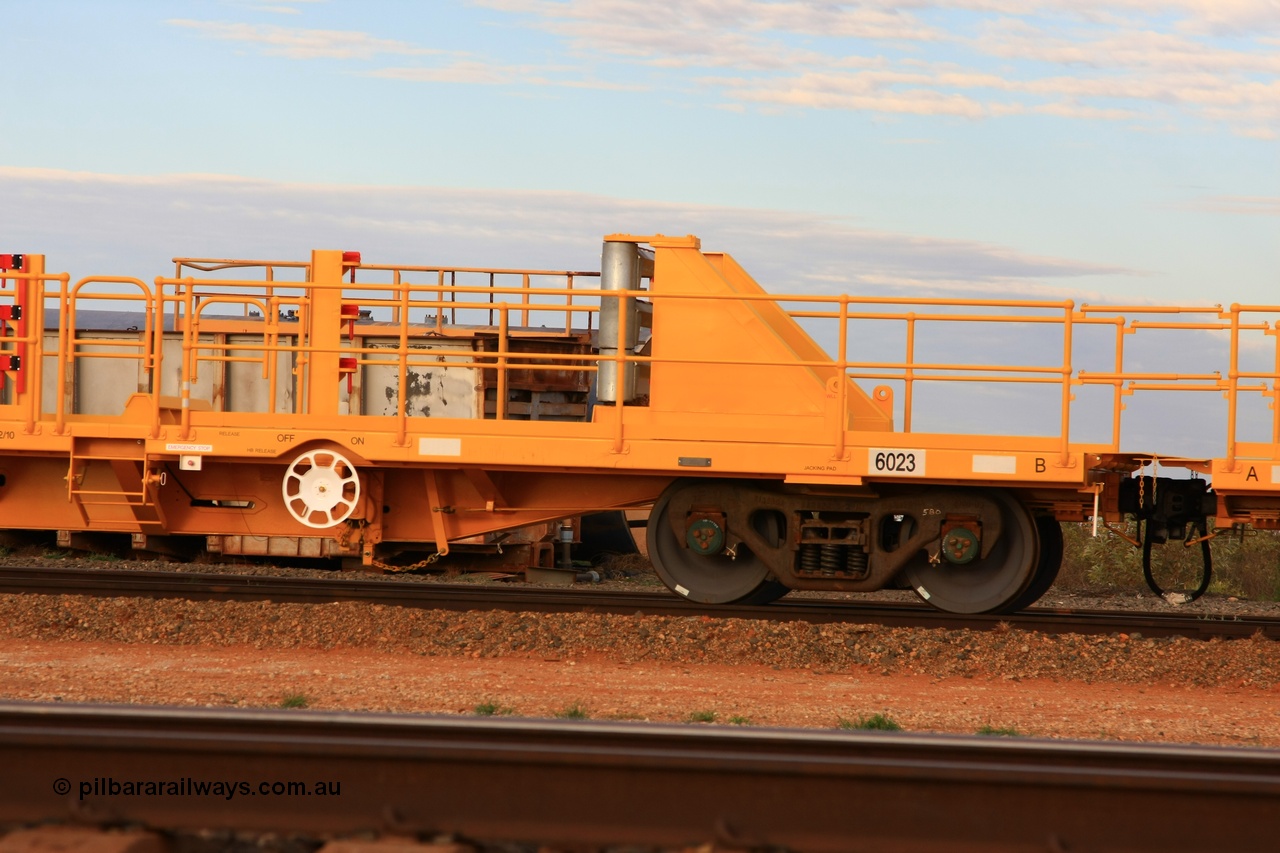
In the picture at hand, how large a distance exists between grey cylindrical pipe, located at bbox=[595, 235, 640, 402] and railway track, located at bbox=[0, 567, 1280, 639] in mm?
1727

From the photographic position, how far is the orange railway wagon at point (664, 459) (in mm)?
9125

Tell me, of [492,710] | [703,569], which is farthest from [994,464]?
[492,710]

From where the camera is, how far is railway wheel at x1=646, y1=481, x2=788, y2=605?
966 centimetres

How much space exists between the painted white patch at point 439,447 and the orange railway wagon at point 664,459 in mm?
11

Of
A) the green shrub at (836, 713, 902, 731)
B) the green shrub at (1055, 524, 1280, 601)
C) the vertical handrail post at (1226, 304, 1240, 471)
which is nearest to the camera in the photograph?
the green shrub at (836, 713, 902, 731)

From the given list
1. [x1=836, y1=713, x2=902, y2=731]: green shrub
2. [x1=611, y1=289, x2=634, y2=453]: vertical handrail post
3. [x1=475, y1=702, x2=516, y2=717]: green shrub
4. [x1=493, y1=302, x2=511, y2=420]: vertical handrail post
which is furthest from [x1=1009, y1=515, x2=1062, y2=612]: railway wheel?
[x1=475, y1=702, x2=516, y2=717]: green shrub

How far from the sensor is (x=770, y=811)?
4078 mm

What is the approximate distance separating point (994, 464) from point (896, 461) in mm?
706

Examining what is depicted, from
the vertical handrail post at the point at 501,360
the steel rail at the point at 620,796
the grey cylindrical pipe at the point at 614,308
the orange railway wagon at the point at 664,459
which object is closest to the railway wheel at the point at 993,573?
the orange railway wagon at the point at 664,459

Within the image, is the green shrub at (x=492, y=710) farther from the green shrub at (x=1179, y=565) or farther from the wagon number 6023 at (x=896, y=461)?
the green shrub at (x=1179, y=565)

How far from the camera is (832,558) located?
9469 millimetres

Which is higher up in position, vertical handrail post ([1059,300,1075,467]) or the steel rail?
vertical handrail post ([1059,300,1075,467])

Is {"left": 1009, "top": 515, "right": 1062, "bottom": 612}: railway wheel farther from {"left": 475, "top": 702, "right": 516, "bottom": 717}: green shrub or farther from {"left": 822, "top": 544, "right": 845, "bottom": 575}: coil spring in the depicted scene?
{"left": 475, "top": 702, "right": 516, "bottom": 717}: green shrub

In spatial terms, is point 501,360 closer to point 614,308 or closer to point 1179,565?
point 614,308
